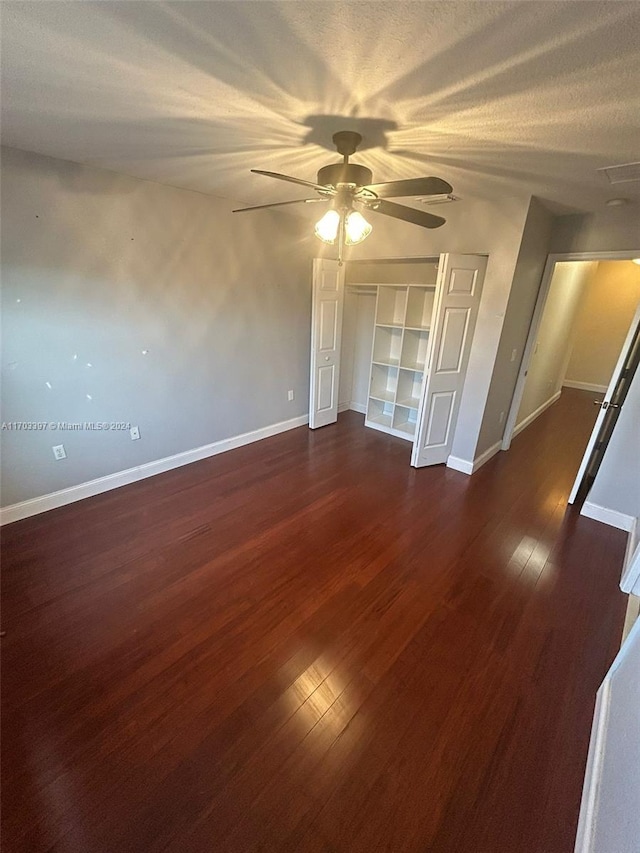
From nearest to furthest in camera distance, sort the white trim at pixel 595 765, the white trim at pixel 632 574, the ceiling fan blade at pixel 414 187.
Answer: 1. the white trim at pixel 595 765
2. the ceiling fan blade at pixel 414 187
3. the white trim at pixel 632 574

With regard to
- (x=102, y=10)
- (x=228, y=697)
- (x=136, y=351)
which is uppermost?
(x=102, y=10)

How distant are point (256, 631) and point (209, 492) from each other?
1457mm

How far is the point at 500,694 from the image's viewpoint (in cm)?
160

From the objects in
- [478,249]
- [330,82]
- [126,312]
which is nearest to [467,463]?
[478,249]

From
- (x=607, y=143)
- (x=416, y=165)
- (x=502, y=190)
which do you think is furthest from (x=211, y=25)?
(x=502, y=190)

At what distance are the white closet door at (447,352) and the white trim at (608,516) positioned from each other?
1.24 m

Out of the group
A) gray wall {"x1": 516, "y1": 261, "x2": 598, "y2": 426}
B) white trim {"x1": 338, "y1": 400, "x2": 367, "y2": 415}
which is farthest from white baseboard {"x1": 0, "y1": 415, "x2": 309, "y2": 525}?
gray wall {"x1": 516, "y1": 261, "x2": 598, "y2": 426}

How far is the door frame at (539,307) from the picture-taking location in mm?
2846

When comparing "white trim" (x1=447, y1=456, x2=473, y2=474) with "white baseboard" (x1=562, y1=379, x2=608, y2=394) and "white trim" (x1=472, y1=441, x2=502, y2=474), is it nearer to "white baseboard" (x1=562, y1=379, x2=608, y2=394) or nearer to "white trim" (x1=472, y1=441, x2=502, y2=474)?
"white trim" (x1=472, y1=441, x2=502, y2=474)

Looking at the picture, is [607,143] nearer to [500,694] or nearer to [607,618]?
[607,618]

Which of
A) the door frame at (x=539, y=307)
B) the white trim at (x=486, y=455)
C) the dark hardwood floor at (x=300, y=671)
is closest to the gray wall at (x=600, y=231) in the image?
the door frame at (x=539, y=307)

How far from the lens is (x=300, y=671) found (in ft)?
5.49

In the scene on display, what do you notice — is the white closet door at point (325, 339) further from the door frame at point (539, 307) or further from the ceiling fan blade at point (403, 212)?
the ceiling fan blade at point (403, 212)

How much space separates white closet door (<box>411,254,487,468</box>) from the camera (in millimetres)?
2974
